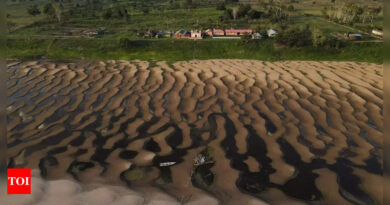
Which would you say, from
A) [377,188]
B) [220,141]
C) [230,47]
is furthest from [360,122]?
[230,47]

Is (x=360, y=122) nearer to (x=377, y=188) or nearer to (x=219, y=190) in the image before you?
(x=377, y=188)

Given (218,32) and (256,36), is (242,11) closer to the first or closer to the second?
(218,32)

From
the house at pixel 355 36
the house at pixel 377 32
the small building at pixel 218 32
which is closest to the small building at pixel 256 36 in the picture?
the small building at pixel 218 32

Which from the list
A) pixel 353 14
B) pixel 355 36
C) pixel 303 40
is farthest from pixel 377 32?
Result: pixel 303 40

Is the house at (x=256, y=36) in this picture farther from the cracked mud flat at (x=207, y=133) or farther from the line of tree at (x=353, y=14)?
the line of tree at (x=353, y=14)

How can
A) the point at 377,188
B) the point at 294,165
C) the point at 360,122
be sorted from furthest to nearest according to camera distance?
the point at 360,122
the point at 294,165
the point at 377,188

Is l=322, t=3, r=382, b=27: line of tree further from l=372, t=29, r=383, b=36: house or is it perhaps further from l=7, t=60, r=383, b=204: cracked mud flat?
l=7, t=60, r=383, b=204: cracked mud flat

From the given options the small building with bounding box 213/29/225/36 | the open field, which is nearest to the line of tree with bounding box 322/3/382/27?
the open field
